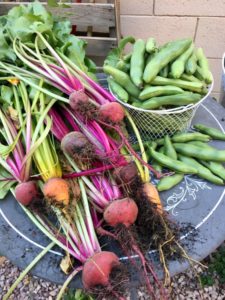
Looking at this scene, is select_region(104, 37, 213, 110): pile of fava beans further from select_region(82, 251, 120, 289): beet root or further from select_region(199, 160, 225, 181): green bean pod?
select_region(82, 251, 120, 289): beet root

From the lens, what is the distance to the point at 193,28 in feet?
6.89

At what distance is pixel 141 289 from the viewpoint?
163 centimetres

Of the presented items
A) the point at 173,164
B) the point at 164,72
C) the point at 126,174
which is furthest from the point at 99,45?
the point at 126,174

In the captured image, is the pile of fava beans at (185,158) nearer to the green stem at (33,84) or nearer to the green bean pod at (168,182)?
the green bean pod at (168,182)

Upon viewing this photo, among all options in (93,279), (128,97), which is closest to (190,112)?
(128,97)

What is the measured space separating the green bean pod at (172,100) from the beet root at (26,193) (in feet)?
1.51

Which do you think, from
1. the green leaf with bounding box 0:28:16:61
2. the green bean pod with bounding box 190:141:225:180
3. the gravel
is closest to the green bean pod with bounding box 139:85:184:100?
the green bean pod with bounding box 190:141:225:180

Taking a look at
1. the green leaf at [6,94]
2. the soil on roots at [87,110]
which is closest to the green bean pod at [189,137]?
the soil on roots at [87,110]

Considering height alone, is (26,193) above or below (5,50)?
below

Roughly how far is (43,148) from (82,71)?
355 millimetres

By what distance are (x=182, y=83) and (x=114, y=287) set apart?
27.5 inches

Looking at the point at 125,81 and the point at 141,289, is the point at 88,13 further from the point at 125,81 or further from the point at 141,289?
the point at 141,289

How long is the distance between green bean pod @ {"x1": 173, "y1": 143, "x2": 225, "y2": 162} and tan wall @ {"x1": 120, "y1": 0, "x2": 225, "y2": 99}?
118 cm

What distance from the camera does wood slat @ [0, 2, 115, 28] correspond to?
1779 mm
